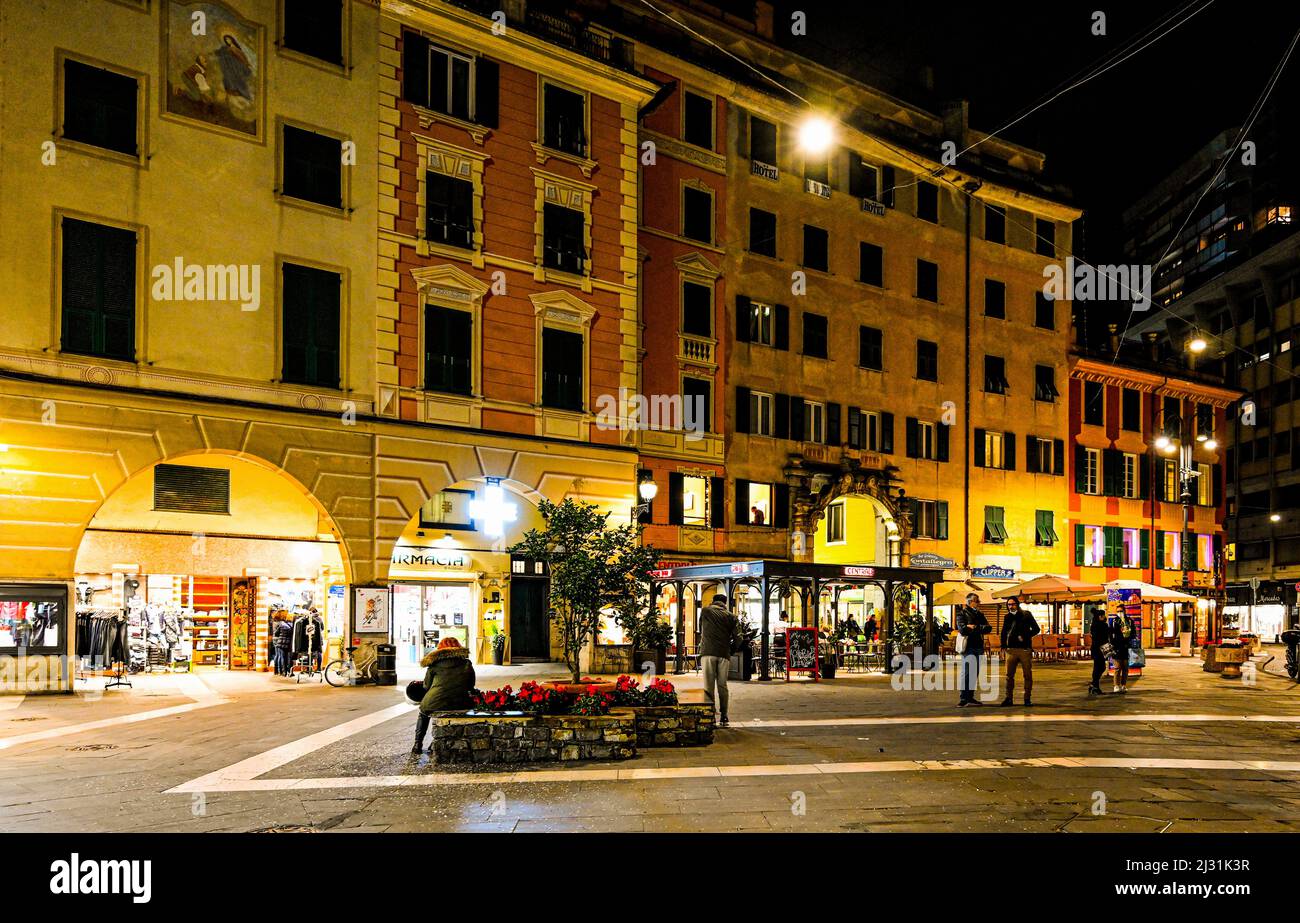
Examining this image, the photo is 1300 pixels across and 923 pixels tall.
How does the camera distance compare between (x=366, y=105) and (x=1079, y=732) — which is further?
(x=366, y=105)

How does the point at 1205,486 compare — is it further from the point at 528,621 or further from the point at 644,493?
the point at 528,621

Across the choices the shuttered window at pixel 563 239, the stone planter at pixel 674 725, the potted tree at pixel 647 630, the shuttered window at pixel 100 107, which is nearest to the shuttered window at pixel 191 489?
the shuttered window at pixel 100 107

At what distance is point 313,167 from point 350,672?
10.9 metres

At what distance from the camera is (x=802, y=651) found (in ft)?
79.5

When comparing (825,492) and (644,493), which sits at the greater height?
(825,492)

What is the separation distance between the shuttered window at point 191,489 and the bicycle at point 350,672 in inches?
159

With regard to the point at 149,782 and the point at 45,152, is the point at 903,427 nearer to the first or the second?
the point at 45,152

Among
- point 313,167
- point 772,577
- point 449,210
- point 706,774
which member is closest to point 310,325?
point 313,167

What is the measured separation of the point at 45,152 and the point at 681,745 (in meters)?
16.1

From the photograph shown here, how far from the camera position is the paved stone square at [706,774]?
8391 millimetres

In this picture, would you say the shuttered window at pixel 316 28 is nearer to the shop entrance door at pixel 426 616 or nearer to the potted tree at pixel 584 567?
the potted tree at pixel 584 567

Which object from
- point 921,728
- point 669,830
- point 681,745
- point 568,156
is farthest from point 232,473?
point 669,830
